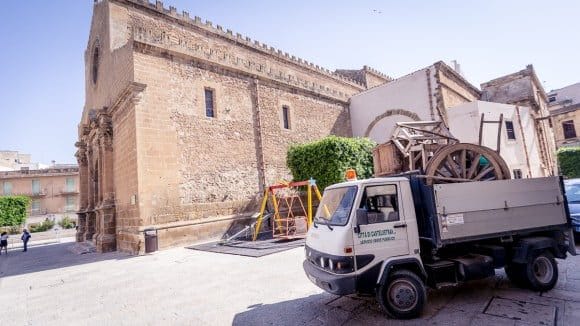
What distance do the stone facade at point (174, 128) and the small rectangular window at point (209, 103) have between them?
0.31ft

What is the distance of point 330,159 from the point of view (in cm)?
1359

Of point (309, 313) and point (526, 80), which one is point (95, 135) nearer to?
point (309, 313)

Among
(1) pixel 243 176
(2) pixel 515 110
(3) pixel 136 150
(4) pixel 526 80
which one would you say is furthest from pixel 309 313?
(4) pixel 526 80

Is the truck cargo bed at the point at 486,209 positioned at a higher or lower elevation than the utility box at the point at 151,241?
higher

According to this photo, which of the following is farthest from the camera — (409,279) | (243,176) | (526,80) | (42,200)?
(42,200)

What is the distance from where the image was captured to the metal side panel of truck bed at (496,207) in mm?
4164

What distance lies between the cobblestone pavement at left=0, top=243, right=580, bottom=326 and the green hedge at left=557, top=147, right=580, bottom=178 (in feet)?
94.9

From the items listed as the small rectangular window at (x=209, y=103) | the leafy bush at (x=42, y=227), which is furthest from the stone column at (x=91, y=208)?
the leafy bush at (x=42, y=227)

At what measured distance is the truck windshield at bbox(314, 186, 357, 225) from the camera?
4293 millimetres

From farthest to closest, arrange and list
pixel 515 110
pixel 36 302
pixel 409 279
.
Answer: pixel 515 110 < pixel 36 302 < pixel 409 279

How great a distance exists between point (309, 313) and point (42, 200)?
45872mm

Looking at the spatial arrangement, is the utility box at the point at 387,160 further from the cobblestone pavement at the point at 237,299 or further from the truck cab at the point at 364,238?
the cobblestone pavement at the point at 237,299

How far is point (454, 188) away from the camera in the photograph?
4250 mm

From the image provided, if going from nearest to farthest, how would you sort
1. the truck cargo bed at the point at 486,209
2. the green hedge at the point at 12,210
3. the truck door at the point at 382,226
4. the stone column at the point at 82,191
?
the truck door at the point at 382,226 < the truck cargo bed at the point at 486,209 < the stone column at the point at 82,191 < the green hedge at the point at 12,210
